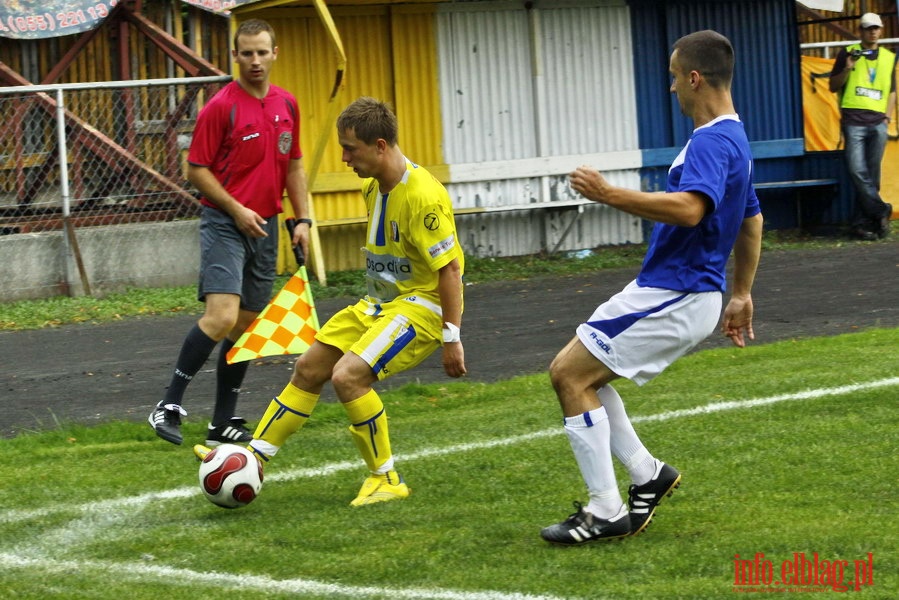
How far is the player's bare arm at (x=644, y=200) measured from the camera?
457 cm

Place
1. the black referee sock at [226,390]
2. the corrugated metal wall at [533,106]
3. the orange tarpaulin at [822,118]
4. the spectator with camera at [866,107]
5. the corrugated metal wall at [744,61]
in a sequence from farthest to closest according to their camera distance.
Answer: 1. the orange tarpaulin at [822,118]
2. the corrugated metal wall at [744,61]
3. the spectator with camera at [866,107]
4. the corrugated metal wall at [533,106]
5. the black referee sock at [226,390]

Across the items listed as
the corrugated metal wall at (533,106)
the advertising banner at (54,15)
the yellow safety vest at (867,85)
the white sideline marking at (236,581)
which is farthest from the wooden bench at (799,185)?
the white sideline marking at (236,581)

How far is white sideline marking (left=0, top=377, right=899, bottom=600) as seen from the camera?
4598 millimetres

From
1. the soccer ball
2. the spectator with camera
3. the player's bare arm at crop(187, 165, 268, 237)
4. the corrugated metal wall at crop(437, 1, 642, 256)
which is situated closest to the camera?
the soccer ball

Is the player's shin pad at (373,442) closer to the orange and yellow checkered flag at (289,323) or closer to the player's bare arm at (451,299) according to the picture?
the player's bare arm at (451,299)

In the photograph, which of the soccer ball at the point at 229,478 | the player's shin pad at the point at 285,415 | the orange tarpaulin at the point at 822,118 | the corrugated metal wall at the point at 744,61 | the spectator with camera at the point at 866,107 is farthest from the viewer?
the orange tarpaulin at the point at 822,118

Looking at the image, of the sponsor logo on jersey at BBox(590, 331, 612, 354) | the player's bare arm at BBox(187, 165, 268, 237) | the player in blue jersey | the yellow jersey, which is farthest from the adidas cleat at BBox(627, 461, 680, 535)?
the player's bare arm at BBox(187, 165, 268, 237)

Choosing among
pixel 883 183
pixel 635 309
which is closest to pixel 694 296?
pixel 635 309

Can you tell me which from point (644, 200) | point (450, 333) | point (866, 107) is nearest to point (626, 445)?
point (450, 333)

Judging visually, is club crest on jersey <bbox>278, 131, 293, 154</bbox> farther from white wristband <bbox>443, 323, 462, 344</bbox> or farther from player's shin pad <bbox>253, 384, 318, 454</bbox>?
white wristband <bbox>443, 323, 462, 344</bbox>

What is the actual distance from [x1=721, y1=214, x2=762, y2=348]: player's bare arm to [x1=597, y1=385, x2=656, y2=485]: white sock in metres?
0.60

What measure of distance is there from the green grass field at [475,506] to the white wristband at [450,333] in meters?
0.67

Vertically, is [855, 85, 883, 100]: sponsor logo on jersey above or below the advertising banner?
below

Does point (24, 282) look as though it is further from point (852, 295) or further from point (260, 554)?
point (260, 554)
